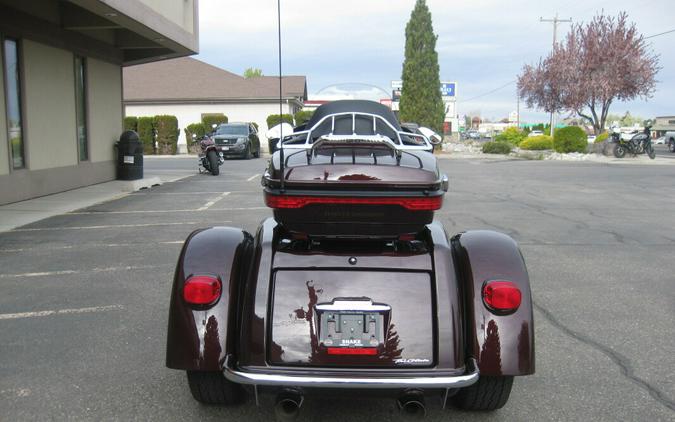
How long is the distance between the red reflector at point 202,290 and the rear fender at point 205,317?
1.1 inches

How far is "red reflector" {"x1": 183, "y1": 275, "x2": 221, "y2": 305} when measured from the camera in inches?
120

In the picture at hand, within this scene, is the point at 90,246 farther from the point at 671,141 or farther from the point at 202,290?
the point at 671,141

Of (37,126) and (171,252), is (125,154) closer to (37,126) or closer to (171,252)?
(37,126)

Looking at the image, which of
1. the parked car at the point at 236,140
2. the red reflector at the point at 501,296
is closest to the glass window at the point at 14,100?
the red reflector at the point at 501,296

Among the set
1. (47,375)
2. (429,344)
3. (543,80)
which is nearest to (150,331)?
(47,375)

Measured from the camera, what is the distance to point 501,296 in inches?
119

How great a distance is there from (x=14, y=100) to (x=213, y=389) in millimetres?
10570

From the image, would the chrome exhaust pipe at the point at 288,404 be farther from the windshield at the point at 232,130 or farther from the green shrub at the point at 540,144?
the green shrub at the point at 540,144

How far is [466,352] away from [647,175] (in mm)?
18936

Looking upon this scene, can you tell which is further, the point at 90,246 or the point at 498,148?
the point at 498,148

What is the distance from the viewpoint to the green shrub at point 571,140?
30.8 meters

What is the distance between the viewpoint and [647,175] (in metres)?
19.6

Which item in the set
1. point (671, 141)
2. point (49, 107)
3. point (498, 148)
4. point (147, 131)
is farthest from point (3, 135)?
point (671, 141)

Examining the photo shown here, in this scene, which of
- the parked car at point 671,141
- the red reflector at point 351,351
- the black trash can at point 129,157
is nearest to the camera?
the red reflector at point 351,351
